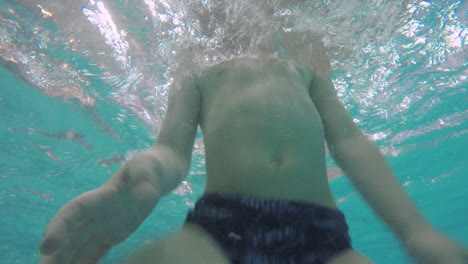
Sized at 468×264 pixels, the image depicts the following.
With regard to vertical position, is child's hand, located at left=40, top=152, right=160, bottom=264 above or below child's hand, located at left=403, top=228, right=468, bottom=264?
above

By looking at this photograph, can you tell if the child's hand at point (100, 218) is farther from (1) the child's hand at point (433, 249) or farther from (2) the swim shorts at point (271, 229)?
(1) the child's hand at point (433, 249)

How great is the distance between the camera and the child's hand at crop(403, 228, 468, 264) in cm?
146

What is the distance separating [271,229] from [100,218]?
0.94 m

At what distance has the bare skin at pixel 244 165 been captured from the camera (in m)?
1.44

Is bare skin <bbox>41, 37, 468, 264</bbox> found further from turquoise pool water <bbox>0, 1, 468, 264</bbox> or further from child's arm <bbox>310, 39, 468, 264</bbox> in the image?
turquoise pool water <bbox>0, 1, 468, 264</bbox>

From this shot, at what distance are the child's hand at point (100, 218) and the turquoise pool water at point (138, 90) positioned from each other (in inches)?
4.2

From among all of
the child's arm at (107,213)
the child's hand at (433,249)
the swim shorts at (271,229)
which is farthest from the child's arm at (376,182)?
the child's arm at (107,213)

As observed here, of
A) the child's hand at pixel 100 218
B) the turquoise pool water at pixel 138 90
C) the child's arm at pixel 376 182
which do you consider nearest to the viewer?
the child's hand at pixel 100 218

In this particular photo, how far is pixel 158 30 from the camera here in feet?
16.4

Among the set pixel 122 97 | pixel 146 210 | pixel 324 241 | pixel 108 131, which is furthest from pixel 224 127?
pixel 108 131

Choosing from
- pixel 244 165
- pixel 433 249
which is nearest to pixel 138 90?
pixel 244 165

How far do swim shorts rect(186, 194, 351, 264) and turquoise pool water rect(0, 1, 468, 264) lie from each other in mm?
283

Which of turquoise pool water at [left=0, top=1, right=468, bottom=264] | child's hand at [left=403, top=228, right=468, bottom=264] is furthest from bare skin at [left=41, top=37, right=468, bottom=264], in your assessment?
turquoise pool water at [left=0, top=1, right=468, bottom=264]

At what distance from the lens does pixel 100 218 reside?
1.47m
